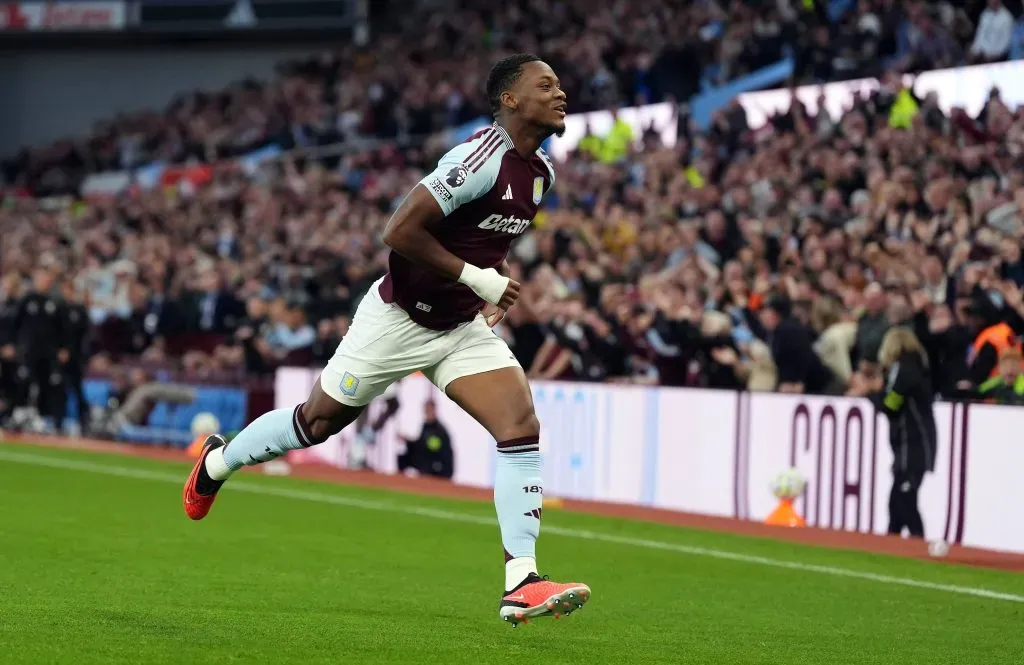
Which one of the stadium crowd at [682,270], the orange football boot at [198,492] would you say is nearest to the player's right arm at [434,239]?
the orange football boot at [198,492]

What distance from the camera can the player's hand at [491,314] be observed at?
731cm

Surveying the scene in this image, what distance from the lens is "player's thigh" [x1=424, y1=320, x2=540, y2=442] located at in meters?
6.76

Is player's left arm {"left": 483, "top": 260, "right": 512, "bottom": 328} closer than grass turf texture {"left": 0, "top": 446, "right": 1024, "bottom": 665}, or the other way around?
grass turf texture {"left": 0, "top": 446, "right": 1024, "bottom": 665}

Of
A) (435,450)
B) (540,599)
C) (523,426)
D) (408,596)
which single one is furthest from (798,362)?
(540,599)

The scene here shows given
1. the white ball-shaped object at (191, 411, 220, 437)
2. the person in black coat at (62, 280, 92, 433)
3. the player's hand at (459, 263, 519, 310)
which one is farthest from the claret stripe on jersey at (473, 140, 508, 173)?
the person in black coat at (62, 280, 92, 433)

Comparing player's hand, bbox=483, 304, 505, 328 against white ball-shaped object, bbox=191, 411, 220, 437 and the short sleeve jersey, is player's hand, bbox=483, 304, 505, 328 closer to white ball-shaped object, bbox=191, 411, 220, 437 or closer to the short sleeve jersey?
the short sleeve jersey

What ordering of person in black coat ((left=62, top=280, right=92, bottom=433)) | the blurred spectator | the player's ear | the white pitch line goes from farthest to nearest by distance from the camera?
person in black coat ((left=62, top=280, right=92, bottom=433))
the blurred spectator
the white pitch line
the player's ear

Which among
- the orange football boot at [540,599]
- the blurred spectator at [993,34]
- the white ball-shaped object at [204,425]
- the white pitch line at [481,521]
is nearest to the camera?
the orange football boot at [540,599]

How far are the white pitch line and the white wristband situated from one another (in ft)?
13.9

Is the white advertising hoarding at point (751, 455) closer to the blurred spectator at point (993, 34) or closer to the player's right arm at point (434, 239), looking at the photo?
the blurred spectator at point (993, 34)

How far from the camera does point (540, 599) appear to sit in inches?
247

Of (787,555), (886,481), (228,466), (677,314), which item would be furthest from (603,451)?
(228,466)

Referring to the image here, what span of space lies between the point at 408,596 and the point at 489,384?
172 centimetres

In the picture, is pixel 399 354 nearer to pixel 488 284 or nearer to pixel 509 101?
pixel 488 284
